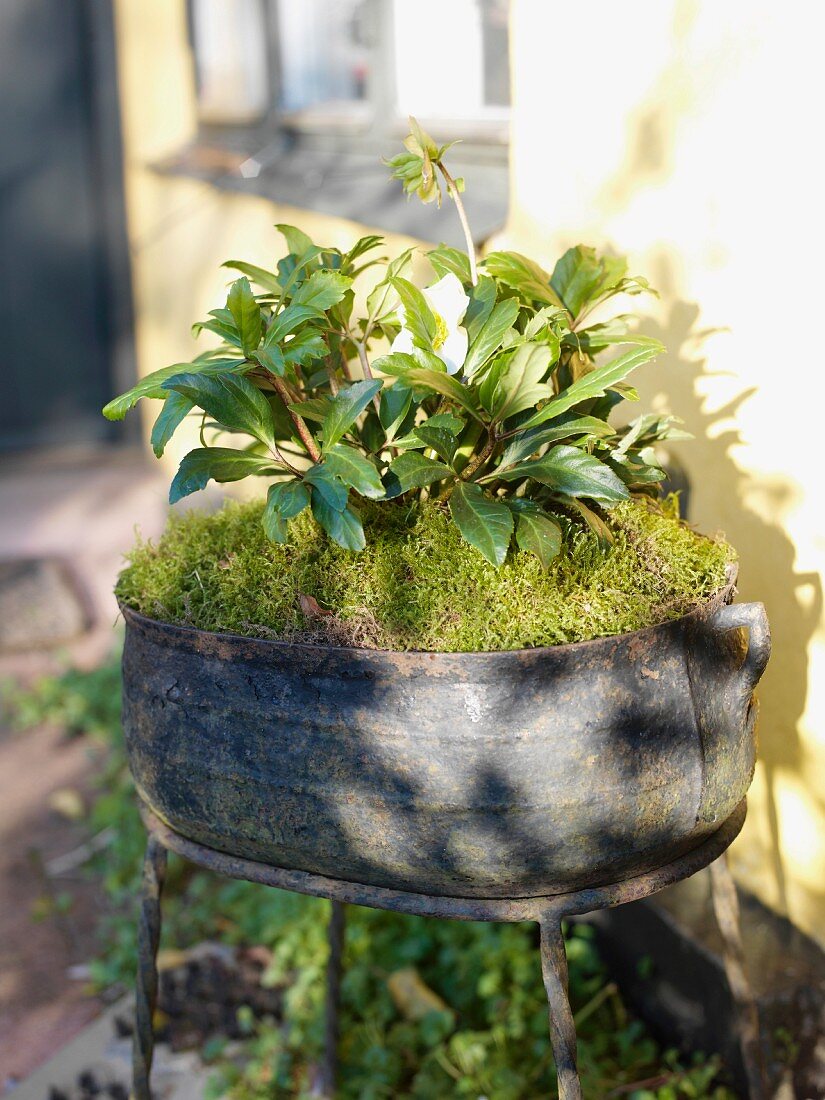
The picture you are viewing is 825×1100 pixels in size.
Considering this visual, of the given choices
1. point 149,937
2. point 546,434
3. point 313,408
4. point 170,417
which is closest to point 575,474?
point 546,434

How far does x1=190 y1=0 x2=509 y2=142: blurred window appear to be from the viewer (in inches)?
107

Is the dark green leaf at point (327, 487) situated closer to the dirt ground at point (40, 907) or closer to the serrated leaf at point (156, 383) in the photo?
the serrated leaf at point (156, 383)

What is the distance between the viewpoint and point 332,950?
188cm

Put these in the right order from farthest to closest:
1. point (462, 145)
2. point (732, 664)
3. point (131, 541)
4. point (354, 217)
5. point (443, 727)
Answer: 1. point (131, 541)
2. point (354, 217)
3. point (462, 145)
4. point (732, 664)
5. point (443, 727)

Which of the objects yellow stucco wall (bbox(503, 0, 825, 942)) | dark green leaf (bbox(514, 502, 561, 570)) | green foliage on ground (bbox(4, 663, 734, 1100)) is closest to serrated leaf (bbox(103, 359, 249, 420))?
dark green leaf (bbox(514, 502, 561, 570))

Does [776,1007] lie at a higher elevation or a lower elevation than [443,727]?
lower

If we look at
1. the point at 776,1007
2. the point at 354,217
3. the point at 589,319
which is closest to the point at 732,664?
the point at 776,1007

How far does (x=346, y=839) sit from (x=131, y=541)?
3336 millimetres

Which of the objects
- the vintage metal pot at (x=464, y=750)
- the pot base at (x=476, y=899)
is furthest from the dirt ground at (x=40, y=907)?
the vintage metal pot at (x=464, y=750)

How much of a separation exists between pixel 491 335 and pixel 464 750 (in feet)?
1.43

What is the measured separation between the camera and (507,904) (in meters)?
1.12

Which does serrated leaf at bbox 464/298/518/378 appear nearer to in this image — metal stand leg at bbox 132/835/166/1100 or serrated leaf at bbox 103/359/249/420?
serrated leaf at bbox 103/359/249/420

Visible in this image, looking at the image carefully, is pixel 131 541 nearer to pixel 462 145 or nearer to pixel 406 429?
pixel 462 145

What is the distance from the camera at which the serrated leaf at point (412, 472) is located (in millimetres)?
1129
